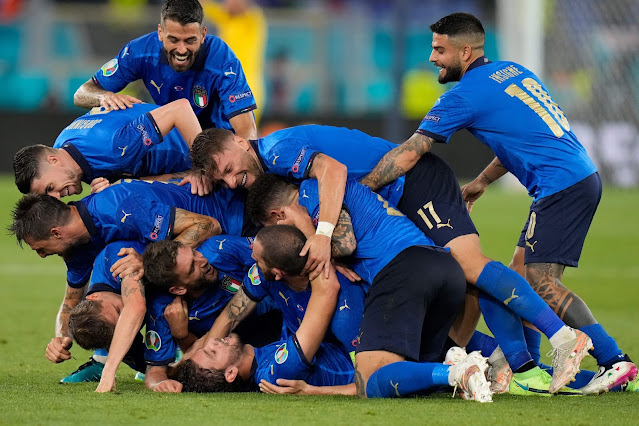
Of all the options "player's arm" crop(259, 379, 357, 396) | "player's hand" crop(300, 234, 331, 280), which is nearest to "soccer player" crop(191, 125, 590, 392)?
"player's hand" crop(300, 234, 331, 280)

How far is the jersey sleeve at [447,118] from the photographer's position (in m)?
5.95

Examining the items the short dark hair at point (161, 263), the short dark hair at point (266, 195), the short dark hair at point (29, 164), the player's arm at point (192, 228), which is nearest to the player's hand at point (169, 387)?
the short dark hair at point (161, 263)

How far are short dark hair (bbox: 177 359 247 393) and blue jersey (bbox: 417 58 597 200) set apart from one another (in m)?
1.90

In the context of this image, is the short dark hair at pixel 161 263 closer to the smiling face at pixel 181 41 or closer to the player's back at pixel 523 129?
the smiling face at pixel 181 41

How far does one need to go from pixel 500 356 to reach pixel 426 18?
18.5 metres

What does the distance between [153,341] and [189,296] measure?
330 millimetres

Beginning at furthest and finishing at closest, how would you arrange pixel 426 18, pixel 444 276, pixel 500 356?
pixel 426 18 → pixel 500 356 → pixel 444 276

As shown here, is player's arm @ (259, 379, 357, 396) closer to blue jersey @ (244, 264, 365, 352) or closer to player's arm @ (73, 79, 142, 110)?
blue jersey @ (244, 264, 365, 352)

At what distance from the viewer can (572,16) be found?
2014 cm

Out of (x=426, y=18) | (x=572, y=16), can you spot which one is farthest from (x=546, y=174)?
(x=426, y=18)

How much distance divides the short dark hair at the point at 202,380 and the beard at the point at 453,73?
90.8 inches

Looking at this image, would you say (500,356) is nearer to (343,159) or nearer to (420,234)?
(420,234)

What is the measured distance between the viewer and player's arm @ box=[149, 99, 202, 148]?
6328 mm

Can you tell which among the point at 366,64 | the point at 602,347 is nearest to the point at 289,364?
the point at 602,347
